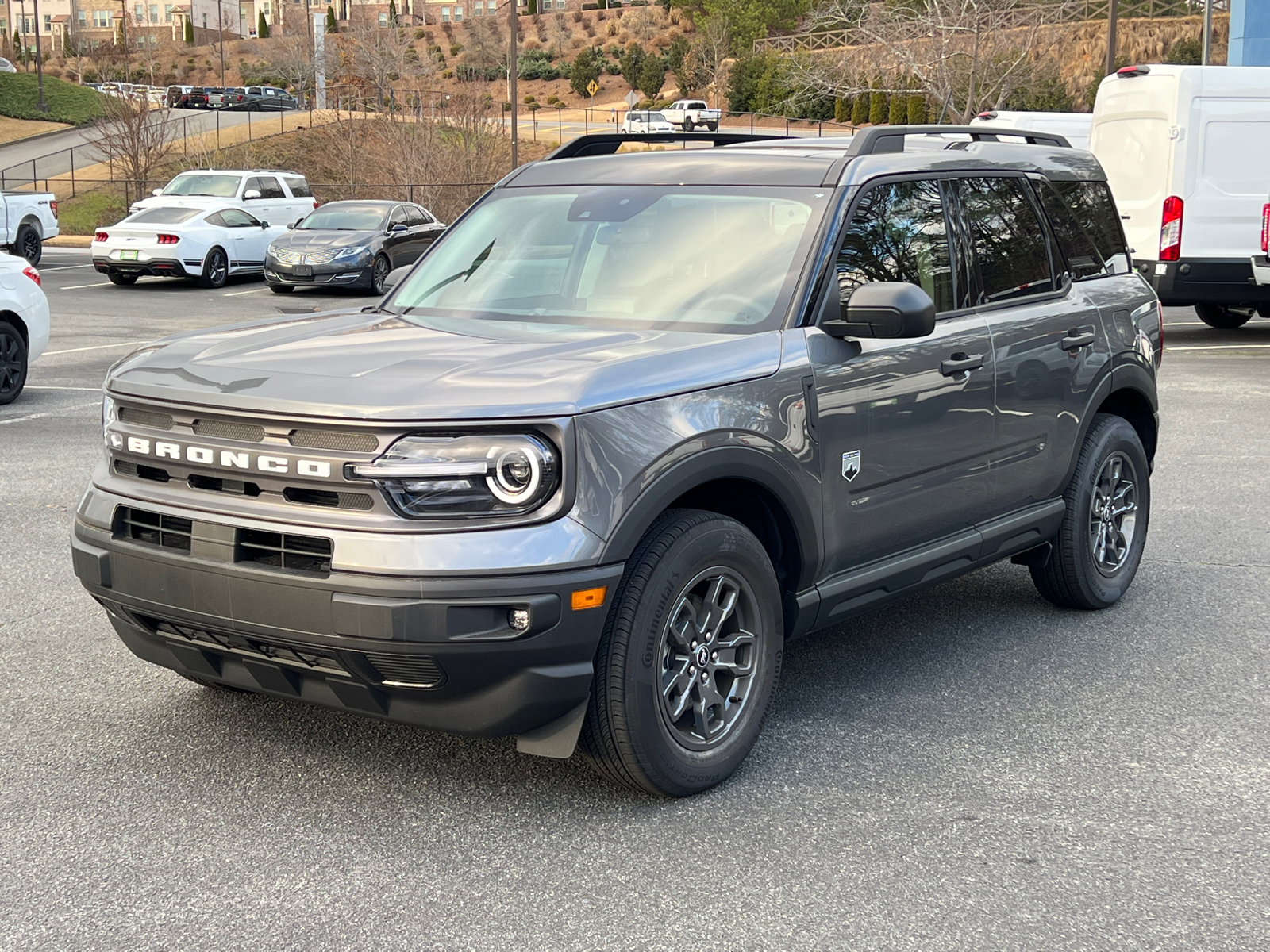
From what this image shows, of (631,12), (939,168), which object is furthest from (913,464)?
(631,12)

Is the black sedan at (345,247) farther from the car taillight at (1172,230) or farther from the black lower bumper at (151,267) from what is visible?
the car taillight at (1172,230)

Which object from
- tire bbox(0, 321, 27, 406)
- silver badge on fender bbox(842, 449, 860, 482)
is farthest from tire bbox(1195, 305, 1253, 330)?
silver badge on fender bbox(842, 449, 860, 482)

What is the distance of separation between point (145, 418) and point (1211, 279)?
14138 millimetres

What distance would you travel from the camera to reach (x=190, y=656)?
4160mm

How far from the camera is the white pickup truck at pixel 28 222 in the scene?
86.3 ft

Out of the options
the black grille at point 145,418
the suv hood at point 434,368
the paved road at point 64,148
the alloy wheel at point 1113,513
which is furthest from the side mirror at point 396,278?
the paved road at point 64,148

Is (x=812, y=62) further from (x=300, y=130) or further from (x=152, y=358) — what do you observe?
(x=152, y=358)

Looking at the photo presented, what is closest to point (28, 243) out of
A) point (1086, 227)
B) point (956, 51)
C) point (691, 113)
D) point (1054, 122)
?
point (1054, 122)

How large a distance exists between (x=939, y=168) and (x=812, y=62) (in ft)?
184

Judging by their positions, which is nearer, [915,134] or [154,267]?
[915,134]

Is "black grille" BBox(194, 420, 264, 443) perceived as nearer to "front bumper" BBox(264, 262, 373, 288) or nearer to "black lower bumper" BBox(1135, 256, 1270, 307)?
"black lower bumper" BBox(1135, 256, 1270, 307)

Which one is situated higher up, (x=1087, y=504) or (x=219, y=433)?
(x=219, y=433)

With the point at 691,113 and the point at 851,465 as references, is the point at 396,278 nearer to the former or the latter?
the point at 851,465

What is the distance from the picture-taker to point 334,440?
12.4 ft
